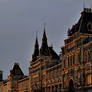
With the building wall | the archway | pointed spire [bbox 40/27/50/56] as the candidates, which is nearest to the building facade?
the archway

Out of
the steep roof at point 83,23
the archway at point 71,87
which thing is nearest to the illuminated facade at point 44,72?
the archway at point 71,87

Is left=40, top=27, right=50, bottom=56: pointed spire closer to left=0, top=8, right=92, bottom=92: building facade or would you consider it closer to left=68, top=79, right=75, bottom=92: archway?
left=0, top=8, right=92, bottom=92: building facade

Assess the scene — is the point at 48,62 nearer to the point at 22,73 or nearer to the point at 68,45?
the point at 68,45

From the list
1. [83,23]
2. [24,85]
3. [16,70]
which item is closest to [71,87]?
[83,23]

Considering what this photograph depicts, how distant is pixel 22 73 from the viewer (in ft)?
382

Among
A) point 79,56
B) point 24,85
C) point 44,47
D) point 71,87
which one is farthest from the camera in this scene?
point 24,85

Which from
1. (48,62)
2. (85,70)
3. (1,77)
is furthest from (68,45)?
(1,77)

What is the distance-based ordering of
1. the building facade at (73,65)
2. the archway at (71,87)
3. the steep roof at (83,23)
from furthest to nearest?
the archway at (71,87) < the steep roof at (83,23) < the building facade at (73,65)

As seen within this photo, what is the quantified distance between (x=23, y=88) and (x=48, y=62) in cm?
2850

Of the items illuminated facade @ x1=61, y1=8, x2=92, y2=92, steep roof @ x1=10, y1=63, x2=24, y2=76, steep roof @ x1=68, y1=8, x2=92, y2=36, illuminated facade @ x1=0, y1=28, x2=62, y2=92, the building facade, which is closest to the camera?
illuminated facade @ x1=61, y1=8, x2=92, y2=92

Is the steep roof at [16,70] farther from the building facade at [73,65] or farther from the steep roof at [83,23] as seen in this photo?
the steep roof at [83,23]

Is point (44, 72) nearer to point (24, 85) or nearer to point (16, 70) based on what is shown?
point (24, 85)

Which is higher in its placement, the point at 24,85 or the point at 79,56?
the point at 79,56

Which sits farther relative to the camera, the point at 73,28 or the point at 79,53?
the point at 73,28
